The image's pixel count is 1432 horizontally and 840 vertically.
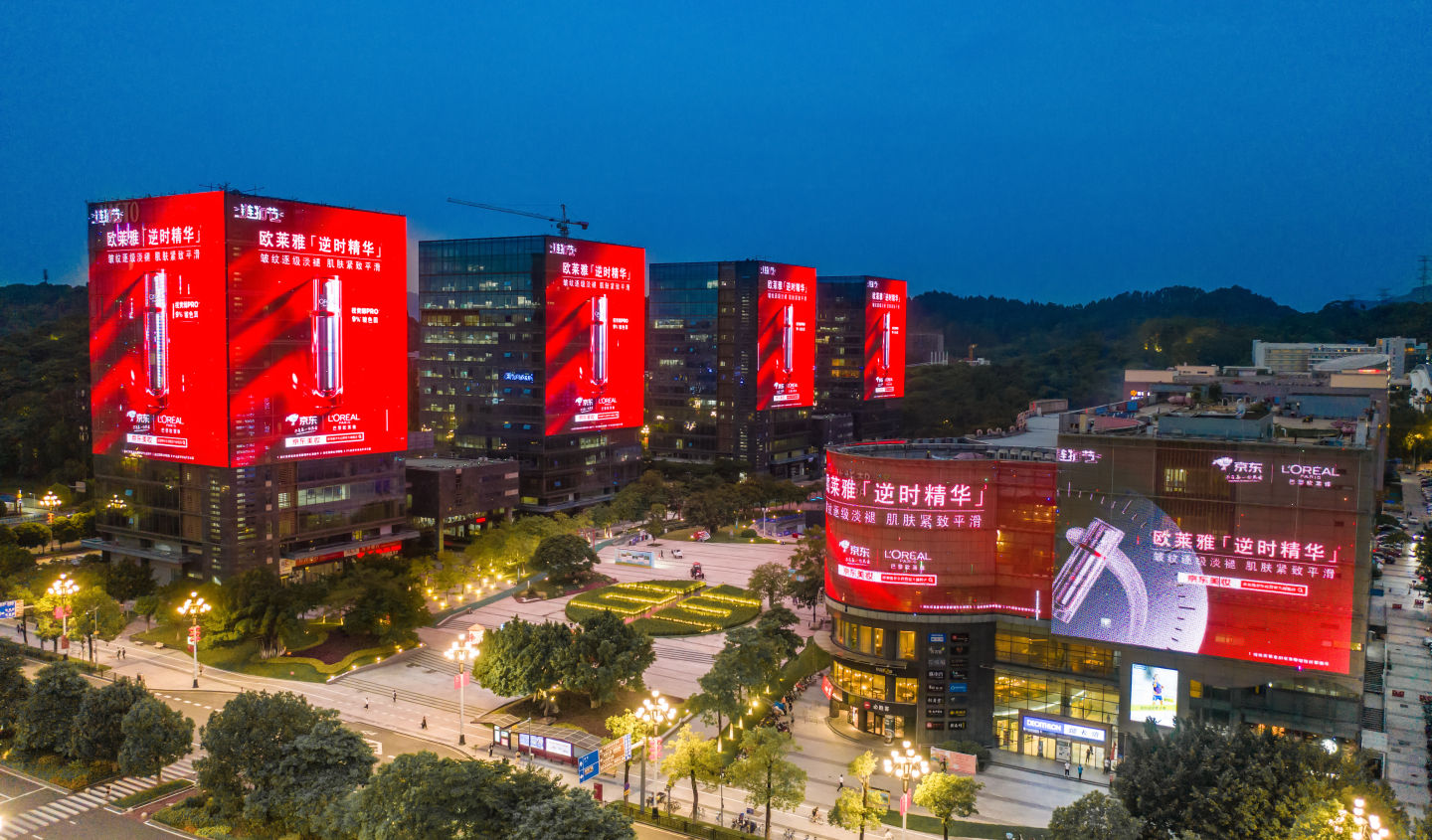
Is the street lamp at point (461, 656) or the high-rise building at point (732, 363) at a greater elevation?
the high-rise building at point (732, 363)

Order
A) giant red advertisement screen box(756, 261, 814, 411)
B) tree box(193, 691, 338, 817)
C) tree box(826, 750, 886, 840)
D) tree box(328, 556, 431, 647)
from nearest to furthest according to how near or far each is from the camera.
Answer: tree box(826, 750, 886, 840) → tree box(193, 691, 338, 817) → tree box(328, 556, 431, 647) → giant red advertisement screen box(756, 261, 814, 411)

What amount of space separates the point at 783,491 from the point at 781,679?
61.4 meters

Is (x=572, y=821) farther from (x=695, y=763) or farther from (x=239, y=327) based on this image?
(x=239, y=327)

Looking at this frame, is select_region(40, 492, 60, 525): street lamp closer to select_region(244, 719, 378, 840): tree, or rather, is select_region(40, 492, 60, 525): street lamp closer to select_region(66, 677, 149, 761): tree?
select_region(66, 677, 149, 761): tree

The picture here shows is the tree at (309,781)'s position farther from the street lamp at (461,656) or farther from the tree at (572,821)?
the tree at (572,821)

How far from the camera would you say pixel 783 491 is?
120875 millimetres

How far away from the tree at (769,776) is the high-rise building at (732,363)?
318ft

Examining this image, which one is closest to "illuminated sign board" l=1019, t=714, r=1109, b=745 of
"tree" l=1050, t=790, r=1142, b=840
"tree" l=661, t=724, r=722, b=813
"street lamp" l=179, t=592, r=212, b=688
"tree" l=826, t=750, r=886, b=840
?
"tree" l=826, t=750, r=886, b=840

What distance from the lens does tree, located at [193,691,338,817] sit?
43.2 m

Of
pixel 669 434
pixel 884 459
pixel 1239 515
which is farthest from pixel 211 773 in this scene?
pixel 669 434

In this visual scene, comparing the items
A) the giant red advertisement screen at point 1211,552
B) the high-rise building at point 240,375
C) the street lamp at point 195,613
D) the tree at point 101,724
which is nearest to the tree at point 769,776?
the giant red advertisement screen at point 1211,552

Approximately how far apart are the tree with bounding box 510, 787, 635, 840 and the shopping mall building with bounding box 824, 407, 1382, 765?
75.5ft

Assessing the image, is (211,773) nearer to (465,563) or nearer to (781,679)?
(781,679)

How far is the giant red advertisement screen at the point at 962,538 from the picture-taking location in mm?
53594
